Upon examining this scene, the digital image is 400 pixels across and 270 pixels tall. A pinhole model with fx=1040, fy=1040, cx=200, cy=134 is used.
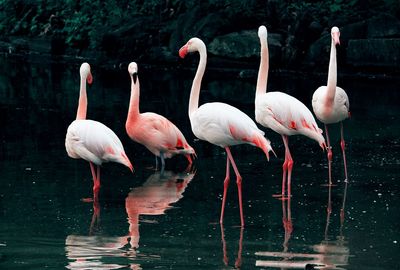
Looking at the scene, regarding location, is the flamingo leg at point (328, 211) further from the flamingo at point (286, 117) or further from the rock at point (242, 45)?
the rock at point (242, 45)

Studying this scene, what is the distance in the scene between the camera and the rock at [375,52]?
22.3 metres

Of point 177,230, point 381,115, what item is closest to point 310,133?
point 177,230

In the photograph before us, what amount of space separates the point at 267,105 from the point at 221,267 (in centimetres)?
276

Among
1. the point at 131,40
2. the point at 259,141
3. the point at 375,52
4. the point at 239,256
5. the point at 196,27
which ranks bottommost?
the point at 239,256

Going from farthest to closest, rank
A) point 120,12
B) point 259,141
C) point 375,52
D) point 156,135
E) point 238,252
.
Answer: point 120,12
point 375,52
point 156,135
point 259,141
point 238,252

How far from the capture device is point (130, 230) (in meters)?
7.92

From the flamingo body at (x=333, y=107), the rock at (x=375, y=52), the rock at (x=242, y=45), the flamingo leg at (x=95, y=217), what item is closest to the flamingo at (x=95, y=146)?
the flamingo leg at (x=95, y=217)

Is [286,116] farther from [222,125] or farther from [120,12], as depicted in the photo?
[120,12]

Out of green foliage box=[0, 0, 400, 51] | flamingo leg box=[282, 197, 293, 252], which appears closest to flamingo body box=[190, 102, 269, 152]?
flamingo leg box=[282, 197, 293, 252]

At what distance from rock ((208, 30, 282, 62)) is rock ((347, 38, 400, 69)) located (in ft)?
6.08

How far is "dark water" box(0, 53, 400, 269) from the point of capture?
7168 millimetres

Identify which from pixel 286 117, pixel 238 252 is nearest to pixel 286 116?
pixel 286 117

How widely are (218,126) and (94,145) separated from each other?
52.6 inches

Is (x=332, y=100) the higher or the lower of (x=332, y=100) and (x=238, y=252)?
the higher
